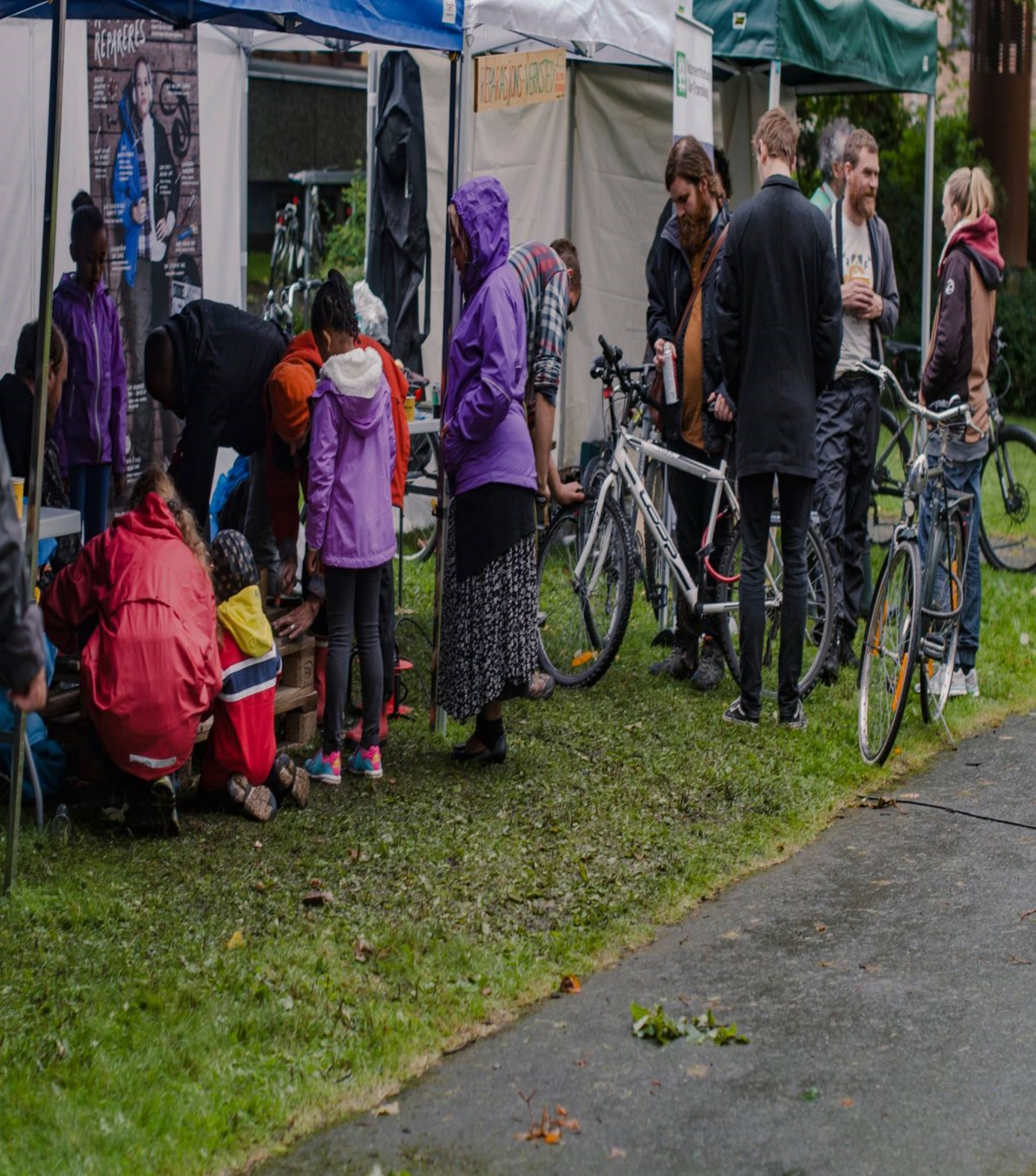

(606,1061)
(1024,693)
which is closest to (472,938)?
(606,1061)

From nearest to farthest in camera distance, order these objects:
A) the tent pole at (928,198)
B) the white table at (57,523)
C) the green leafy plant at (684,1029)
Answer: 1. the green leafy plant at (684,1029)
2. the white table at (57,523)
3. the tent pole at (928,198)

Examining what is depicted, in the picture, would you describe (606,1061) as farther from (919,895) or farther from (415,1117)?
(919,895)

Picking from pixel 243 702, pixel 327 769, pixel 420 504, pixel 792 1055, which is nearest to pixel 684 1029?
pixel 792 1055

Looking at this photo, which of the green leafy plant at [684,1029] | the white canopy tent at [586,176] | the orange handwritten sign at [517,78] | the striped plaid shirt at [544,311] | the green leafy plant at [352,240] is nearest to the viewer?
the green leafy plant at [684,1029]

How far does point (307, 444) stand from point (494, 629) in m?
1.07

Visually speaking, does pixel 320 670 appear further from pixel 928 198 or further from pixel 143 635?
pixel 928 198

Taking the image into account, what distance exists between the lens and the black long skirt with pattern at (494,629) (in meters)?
6.02

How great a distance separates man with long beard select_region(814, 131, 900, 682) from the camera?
7.46m

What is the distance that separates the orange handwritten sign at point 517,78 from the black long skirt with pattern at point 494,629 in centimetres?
173

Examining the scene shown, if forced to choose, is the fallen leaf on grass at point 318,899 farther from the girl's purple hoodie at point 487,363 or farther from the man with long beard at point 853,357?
the man with long beard at point 853,357

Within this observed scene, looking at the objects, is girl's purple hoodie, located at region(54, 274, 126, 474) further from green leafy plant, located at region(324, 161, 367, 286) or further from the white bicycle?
green leafy plant, located at region(324, 161, 367, 286)

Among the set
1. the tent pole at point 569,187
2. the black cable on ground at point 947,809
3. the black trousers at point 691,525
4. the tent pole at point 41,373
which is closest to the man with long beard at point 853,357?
the black trousers at point 691,525

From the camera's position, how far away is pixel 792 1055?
4.14m

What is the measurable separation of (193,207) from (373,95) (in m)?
1.47
